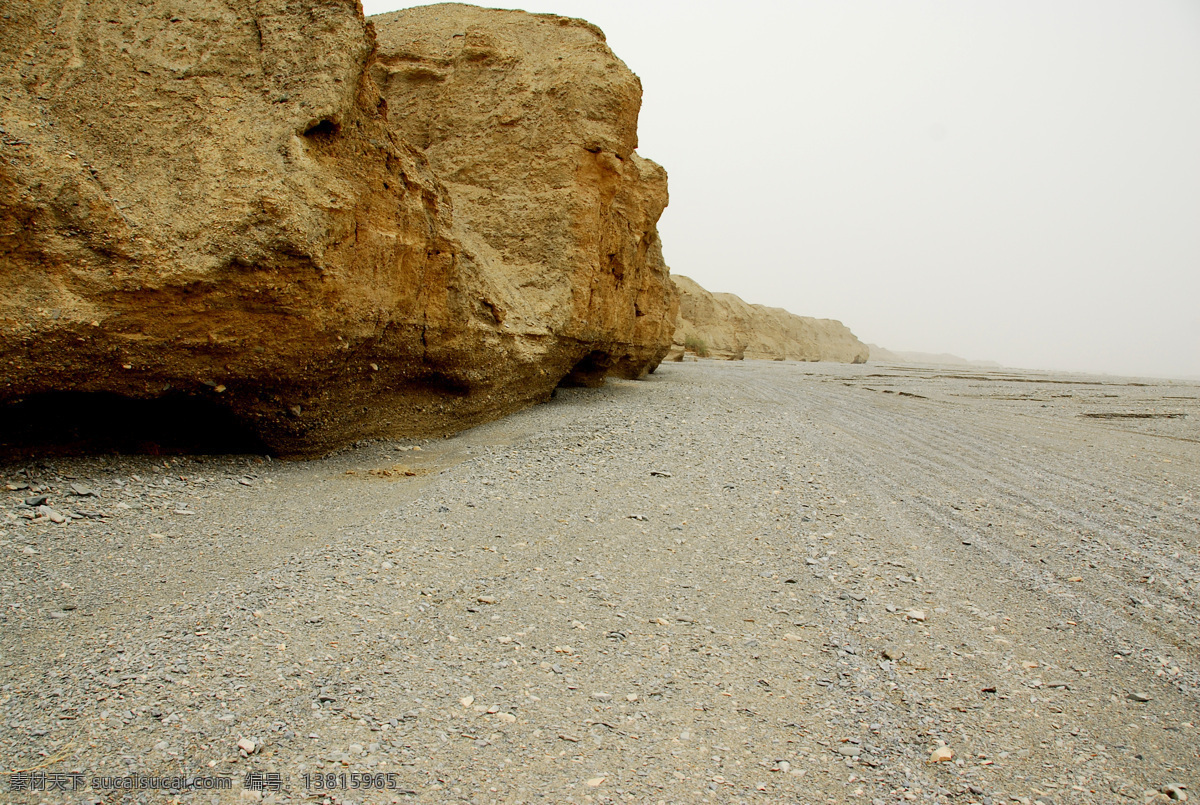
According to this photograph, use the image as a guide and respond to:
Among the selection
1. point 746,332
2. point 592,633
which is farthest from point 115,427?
point 746,332

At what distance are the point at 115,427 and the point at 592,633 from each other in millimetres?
3242

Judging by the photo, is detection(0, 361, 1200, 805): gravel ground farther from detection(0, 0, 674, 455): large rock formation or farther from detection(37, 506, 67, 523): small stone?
detection(0, 0, 674, 455): large rock formation

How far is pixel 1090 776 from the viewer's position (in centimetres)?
179

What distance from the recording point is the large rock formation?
3172 mm

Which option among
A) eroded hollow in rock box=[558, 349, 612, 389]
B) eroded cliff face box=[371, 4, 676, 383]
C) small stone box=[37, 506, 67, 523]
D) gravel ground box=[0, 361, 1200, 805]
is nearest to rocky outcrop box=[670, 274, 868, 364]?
eroded hollow in rock box=[558, 349, 612, 389]

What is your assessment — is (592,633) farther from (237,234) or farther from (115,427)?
(115,427)

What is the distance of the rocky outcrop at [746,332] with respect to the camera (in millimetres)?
30594

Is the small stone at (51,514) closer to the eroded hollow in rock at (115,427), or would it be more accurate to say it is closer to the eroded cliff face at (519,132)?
the eroded hollow in rock at (115,427)

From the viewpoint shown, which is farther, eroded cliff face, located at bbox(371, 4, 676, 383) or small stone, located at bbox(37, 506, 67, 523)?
eroded cliff face, located at bbox(371, 4, 676, 383)

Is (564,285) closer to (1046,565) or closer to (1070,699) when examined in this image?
(1046,565)

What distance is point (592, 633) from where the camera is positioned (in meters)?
2.44

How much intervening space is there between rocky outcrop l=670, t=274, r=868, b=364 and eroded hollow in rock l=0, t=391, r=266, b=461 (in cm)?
1750

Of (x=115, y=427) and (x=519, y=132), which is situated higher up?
(x=519, y=132)

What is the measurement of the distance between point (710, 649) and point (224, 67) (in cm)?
433
